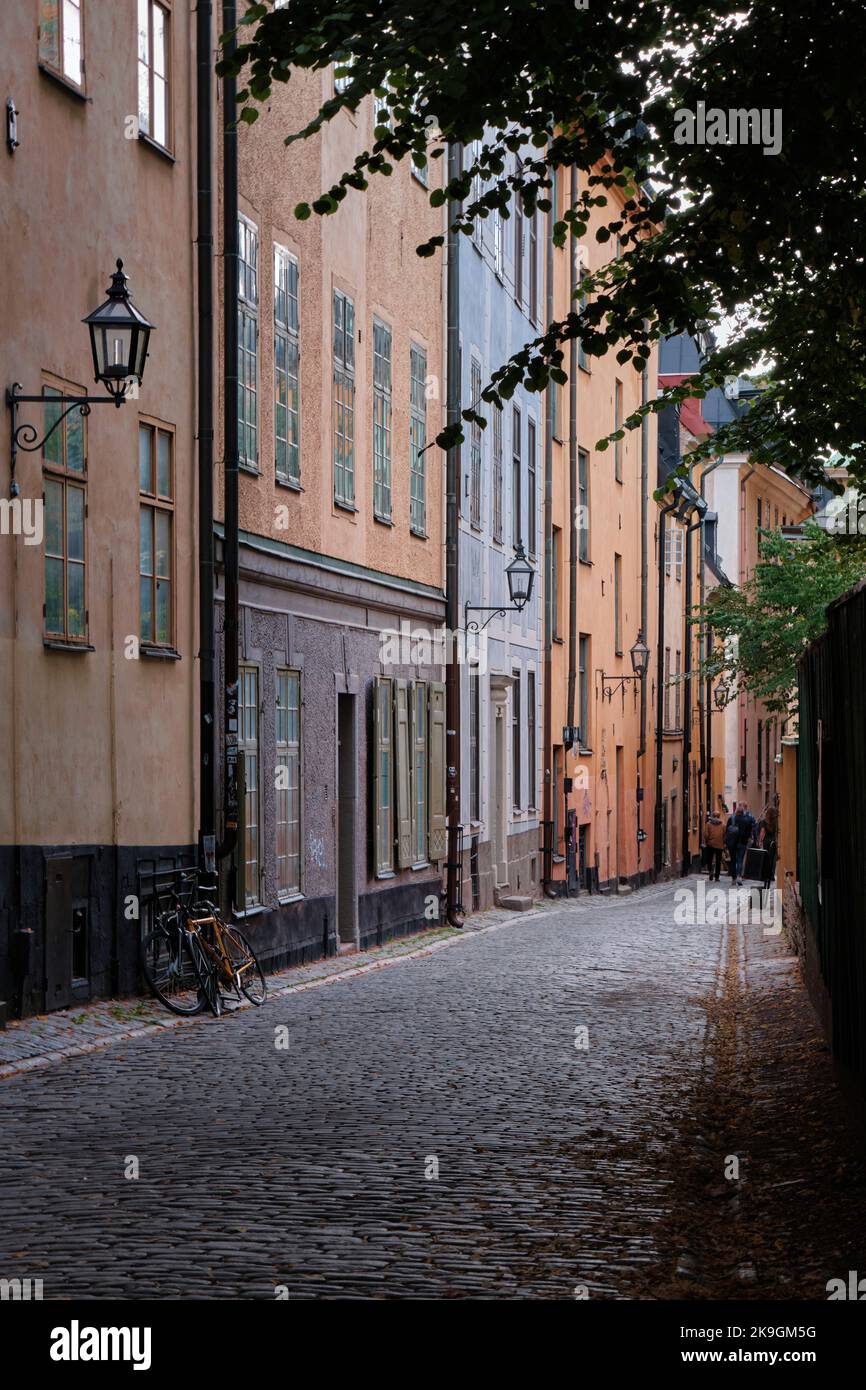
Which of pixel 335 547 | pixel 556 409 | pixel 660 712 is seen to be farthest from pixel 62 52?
pixel 660 712

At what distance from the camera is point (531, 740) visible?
3544 cm

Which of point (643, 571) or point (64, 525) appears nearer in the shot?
point (64, 525)

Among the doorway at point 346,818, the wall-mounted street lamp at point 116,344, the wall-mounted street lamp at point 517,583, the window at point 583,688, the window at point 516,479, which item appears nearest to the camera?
the wall-mounted street lamp at point 116,344

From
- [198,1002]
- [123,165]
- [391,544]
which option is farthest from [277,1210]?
[391,544]

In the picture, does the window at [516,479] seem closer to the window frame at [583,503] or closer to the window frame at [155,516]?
the window frame at [583,503]

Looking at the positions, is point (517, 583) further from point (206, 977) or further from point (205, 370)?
point (206, 977)

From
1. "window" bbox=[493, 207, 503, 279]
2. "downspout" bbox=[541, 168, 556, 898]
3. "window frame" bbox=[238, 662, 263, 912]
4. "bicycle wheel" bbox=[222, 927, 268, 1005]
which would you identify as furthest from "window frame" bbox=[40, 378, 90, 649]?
"downspout" bbox=[541, 168, 556, 898]

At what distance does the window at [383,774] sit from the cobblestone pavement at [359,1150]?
7.09 metres

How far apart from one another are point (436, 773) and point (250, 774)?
821cm

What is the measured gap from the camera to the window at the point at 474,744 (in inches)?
1157

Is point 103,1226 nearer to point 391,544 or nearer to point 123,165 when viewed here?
point 123,165

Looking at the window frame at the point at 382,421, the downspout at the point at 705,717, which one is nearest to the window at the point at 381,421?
the window frame at the point at 382,421

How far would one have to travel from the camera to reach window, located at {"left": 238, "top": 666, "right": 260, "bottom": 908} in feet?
60.1

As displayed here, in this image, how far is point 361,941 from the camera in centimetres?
2264
